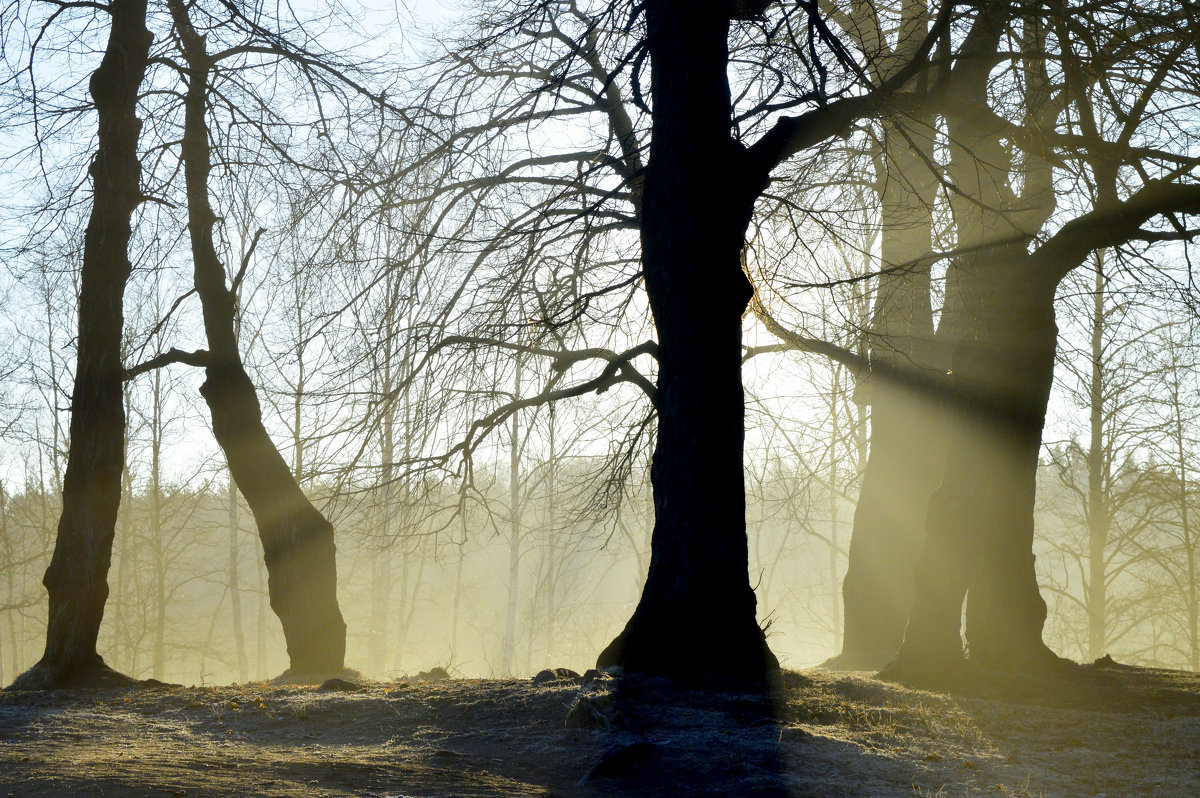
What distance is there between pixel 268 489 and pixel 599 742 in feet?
20.4

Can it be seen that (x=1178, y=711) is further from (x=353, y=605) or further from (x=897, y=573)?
(x=353, y=605)

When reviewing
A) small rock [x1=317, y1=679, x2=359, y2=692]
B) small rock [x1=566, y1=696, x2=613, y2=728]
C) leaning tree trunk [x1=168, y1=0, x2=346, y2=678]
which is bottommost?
small rock [x1=317, y1=679, x2=359, y2=692]

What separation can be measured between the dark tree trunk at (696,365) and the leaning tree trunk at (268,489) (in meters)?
4.36

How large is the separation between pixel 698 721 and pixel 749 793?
107 centimetres

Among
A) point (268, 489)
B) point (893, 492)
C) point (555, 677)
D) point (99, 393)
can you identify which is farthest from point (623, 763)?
point (893, 492)

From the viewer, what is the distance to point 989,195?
348 inches

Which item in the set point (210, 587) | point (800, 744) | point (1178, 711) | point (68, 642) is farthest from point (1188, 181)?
point (210, 587)

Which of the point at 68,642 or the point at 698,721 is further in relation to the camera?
the point at 68,642

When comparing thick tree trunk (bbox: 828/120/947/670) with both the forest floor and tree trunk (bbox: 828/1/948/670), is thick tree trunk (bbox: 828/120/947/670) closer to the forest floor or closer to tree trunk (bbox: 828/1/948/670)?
tree trunk (bbox: 828/1/948/670)

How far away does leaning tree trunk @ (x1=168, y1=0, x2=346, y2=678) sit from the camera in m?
9.55

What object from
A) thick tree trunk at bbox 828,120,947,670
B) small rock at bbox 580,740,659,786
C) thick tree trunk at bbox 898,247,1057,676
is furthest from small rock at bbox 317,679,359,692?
thick tree trunk at bbox 828,120,947,670

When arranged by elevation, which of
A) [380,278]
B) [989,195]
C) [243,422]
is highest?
[989,195]

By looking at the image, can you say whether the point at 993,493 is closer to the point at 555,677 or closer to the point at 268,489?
the point at 555,677

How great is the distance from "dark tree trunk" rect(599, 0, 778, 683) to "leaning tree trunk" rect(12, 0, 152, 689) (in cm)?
460
